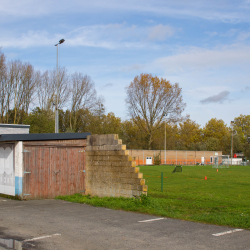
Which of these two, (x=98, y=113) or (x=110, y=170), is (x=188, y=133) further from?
(x=110, y=170)

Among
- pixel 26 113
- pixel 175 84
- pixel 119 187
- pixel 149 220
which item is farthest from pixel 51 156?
pixel 175 84

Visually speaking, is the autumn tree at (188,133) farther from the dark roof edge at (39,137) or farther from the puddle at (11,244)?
the puddle at (11,244)

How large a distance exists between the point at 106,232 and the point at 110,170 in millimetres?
5256

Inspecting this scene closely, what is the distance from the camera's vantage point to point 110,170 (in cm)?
1305

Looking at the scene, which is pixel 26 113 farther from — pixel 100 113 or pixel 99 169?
pixel 99 169

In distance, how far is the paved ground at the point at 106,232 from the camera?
6.79 metres

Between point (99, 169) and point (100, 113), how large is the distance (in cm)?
4493

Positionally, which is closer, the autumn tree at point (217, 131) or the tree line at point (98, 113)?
the tree line at point (98, 113)

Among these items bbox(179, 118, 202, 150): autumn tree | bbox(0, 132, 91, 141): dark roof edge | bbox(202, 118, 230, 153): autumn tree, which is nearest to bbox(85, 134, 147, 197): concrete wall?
bbox(0, 132, 91, 141): dark roof edge

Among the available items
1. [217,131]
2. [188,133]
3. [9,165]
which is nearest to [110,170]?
[9,165]

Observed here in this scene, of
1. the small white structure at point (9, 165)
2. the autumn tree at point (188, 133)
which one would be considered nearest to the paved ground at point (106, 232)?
the small white structure at point (9, 165)

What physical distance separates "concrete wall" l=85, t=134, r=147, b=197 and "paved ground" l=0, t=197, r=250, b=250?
5.83 feet

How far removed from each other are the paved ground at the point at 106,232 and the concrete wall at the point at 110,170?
1778 mm

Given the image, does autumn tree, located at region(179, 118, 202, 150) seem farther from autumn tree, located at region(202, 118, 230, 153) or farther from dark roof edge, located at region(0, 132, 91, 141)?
dark roof edge, located at region(0, 132, 91, 141)
